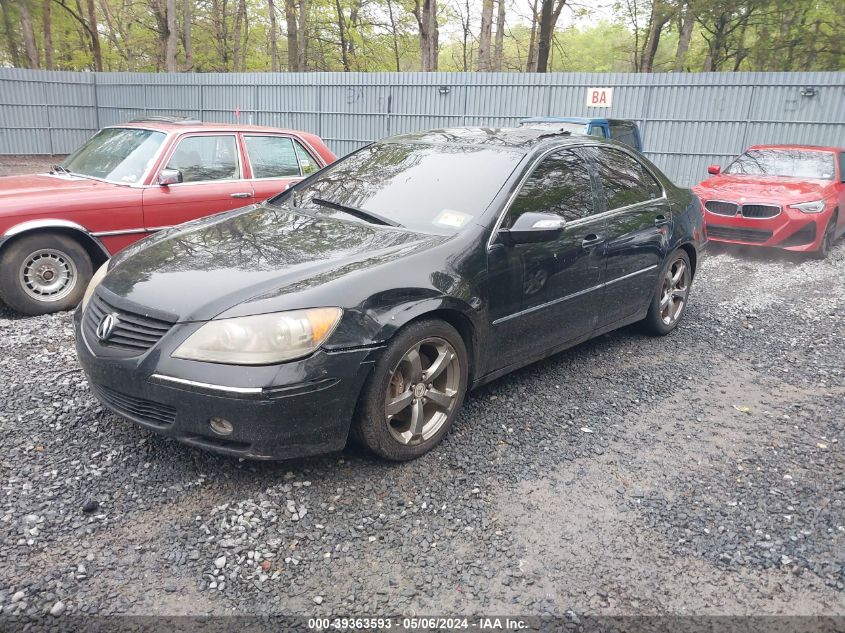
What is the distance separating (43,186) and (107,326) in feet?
11.2

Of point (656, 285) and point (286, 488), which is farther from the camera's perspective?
point (656, 285)

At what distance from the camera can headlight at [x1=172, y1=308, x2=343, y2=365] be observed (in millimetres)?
2783

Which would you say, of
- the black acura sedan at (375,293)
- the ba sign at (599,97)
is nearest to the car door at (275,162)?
the black acura sedan at (375,293)

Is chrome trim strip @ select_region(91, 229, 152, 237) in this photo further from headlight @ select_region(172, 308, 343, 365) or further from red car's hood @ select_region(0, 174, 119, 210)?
headlight @ select_region(172, 308, 343, 365)

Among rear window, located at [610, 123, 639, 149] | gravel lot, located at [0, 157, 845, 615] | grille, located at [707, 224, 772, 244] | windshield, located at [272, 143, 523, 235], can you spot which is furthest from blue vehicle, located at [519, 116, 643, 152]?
gravel lot, located at [0, 157, 845, 615]

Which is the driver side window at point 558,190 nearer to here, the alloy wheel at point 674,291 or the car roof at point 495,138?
the car roof at point 495,138

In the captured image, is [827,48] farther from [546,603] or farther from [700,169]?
[546,603]

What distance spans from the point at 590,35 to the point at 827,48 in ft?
109

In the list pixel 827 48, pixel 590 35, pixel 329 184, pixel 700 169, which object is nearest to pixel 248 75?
pixel 700 169

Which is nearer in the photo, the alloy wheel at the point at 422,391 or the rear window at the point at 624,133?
the alloy wheel at the point at 422,391

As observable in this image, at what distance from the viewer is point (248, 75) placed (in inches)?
734

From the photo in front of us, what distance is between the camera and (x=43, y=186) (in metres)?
5.70

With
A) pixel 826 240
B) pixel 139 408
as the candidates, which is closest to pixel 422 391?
pixel 139 408

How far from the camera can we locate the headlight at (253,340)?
2.78m
